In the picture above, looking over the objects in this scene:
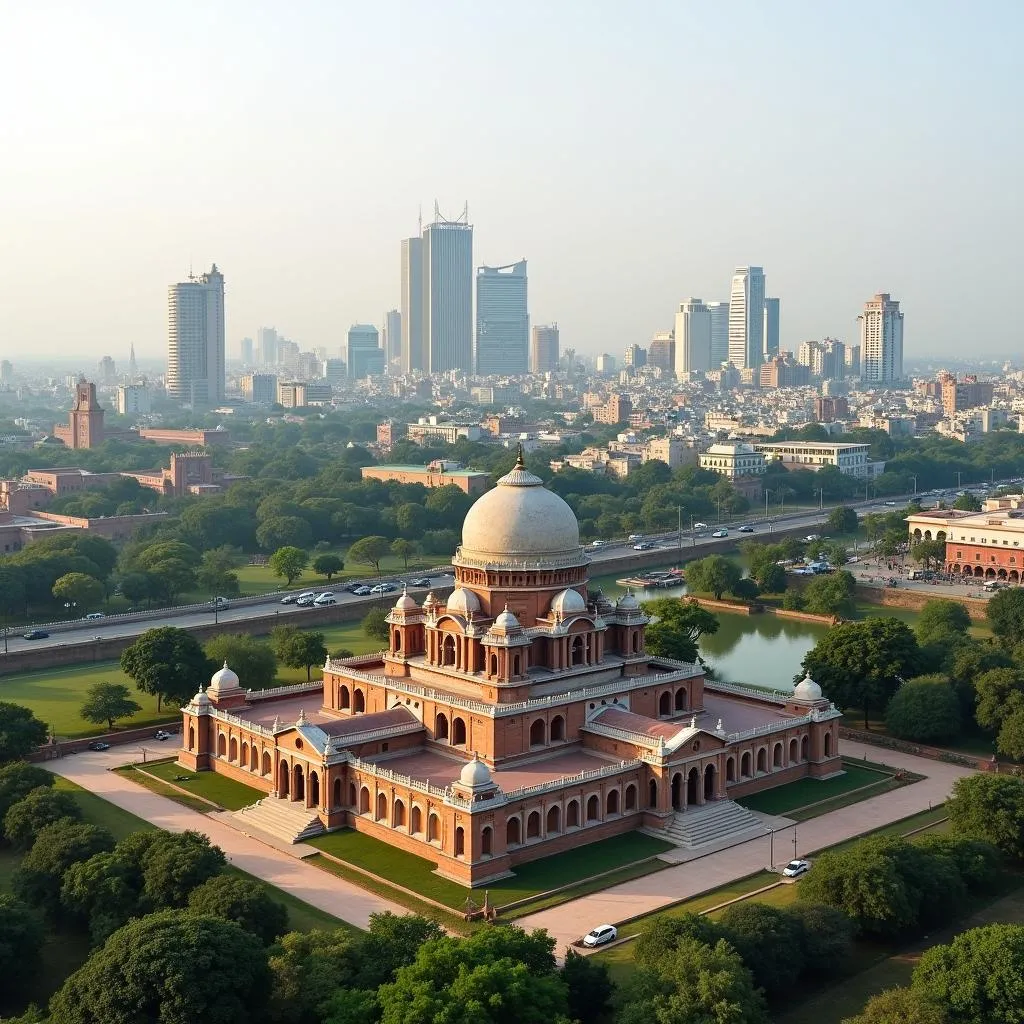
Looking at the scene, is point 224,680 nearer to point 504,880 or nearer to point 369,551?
point 504,880

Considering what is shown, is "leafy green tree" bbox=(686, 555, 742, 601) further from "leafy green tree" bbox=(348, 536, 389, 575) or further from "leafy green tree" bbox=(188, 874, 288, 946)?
"leafy green tree" bbox=(188, 874, 288, 946)

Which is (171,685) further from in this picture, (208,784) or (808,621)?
(808,621)

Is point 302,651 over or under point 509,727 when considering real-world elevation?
under

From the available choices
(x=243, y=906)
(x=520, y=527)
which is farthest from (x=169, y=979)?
(x=520, y=527)

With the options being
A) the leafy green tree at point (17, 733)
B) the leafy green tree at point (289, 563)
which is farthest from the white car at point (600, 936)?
the leafy green tree at point (289, 563)

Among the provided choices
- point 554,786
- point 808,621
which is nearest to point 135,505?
point 808,621

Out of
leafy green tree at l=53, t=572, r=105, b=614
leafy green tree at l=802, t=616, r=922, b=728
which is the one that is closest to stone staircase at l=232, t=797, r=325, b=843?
leafy green tree at l=802, t=616, r=922, b=728

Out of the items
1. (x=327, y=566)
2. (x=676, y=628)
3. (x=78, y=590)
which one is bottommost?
(x=327, y=566)
